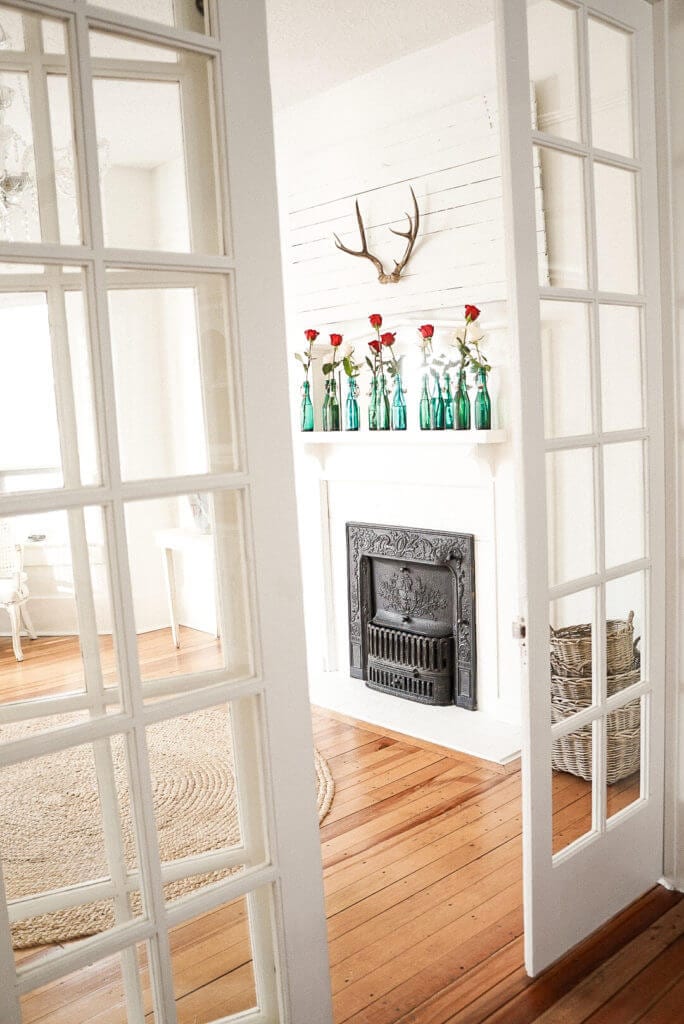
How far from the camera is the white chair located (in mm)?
1280

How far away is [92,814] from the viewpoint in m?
1.44

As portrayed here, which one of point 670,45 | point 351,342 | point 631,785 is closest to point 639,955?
point 631,785

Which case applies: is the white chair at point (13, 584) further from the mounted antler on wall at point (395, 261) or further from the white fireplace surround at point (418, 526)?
the mounted antler on wall at point (395, 261)

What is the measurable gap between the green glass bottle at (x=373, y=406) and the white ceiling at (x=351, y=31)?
1.37 meters

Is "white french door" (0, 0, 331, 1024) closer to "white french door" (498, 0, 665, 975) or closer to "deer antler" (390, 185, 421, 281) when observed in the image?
"white french door" (498, 0, 665, 975)

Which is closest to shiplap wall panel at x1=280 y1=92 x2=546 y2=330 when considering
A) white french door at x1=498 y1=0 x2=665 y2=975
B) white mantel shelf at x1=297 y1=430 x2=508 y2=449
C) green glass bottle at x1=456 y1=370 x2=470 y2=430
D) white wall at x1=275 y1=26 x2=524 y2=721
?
white wall at x1=275 y1=26 x2=524 y2=721

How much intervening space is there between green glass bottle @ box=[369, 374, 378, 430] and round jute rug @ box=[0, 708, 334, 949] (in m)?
2.70

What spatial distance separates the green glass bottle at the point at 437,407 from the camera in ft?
12.6

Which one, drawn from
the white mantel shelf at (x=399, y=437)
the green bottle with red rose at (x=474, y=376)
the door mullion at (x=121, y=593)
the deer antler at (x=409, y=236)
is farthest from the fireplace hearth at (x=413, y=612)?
the door mullion at (x=121, y=593)

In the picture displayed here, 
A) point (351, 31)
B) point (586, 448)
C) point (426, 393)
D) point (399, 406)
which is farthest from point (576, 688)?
point (351, 31)

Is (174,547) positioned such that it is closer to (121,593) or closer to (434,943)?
(121,593)

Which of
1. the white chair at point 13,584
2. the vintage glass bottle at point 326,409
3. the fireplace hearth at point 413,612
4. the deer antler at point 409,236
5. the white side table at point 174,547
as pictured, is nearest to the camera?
the white chair at point 13,584

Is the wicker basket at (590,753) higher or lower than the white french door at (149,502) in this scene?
lower

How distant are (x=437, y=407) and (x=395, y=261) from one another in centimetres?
71
